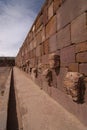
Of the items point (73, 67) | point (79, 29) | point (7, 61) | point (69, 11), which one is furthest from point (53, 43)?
point (7, 61)

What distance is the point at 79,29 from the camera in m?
2.85

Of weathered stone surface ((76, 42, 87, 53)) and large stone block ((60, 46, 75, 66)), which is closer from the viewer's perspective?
weathered stone surface ((76, 42, 87, 53))

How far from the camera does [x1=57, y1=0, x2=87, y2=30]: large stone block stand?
2745 millimetres

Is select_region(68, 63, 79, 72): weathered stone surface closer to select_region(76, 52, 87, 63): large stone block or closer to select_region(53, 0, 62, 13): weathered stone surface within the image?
select_region(76, 52, 87, 63): large stone block

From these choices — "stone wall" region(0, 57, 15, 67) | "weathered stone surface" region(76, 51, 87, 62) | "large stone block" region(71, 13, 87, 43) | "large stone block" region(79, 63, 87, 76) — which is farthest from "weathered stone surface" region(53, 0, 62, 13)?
"stone wall" region(0, 57, 15, 67)

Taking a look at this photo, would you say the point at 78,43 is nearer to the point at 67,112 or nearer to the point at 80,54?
the point at 80,54

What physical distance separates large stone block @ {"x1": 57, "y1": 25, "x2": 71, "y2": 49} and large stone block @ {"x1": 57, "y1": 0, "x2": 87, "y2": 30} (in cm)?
10

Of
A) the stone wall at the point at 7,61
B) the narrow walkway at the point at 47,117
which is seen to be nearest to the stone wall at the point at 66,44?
the narrow walkway at the point at 47,117

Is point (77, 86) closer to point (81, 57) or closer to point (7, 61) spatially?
point (81, 57)

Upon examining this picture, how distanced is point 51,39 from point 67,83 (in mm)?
1717

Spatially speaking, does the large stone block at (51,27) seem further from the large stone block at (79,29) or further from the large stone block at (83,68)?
the large stone block at (83,68)

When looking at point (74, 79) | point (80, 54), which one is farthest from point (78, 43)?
point (74, 79)

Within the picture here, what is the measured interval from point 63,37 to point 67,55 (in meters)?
0.40

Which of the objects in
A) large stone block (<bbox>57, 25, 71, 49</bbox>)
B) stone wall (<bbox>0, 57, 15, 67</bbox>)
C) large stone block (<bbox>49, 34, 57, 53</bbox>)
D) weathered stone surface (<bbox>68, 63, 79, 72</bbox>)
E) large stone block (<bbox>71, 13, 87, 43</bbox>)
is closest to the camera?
large stone block (<bbox>71, 13, 87, 43</bbox>)
